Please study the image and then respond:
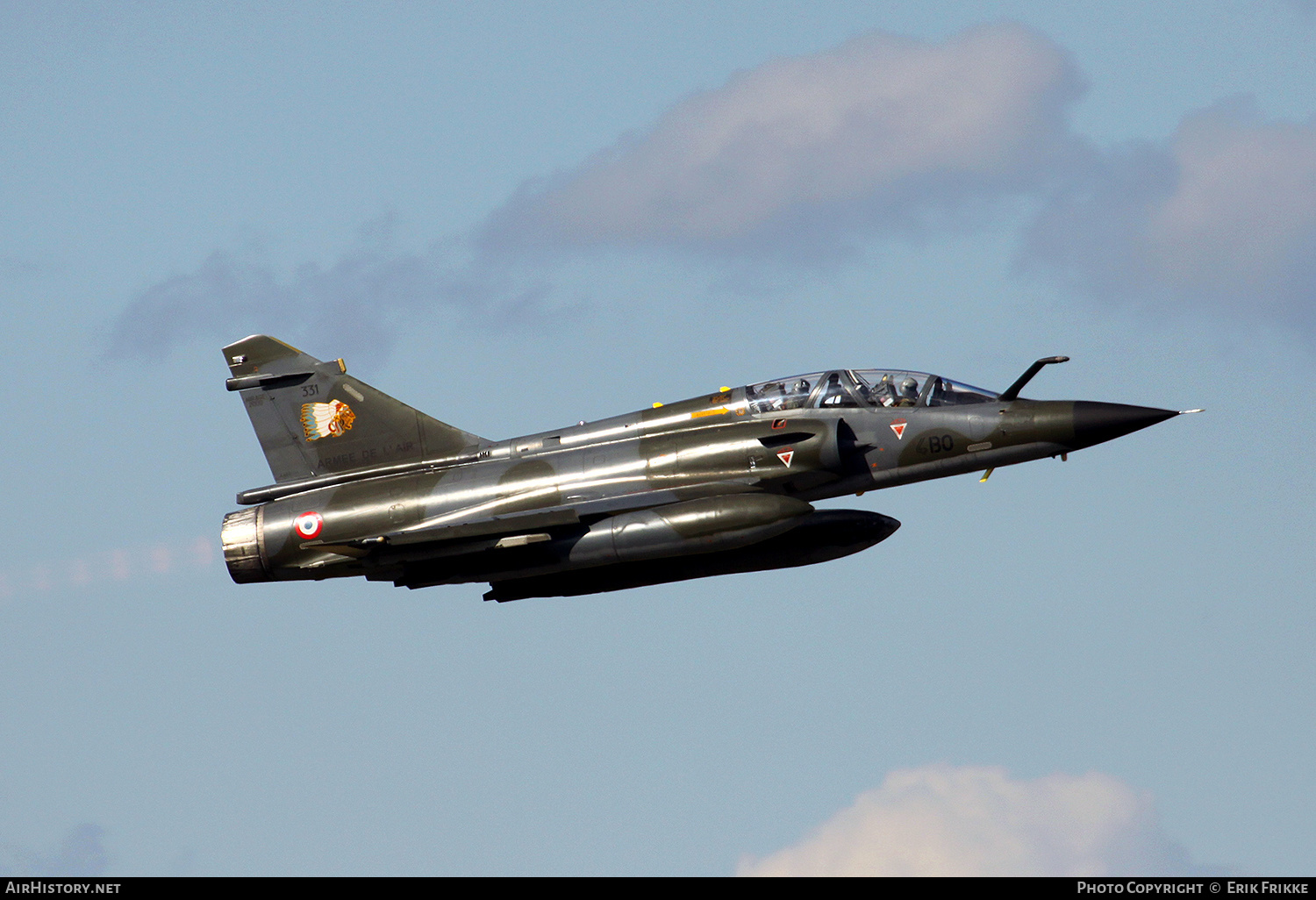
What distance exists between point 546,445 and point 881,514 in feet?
19.0

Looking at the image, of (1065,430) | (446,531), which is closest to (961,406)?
(1065,430)

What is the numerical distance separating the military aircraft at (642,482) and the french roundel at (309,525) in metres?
0.02

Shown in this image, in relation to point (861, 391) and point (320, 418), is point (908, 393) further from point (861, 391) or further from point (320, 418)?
point (320, 418)

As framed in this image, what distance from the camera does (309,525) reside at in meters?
29.8

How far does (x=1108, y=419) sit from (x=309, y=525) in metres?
13.3

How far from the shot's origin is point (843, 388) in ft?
94.1

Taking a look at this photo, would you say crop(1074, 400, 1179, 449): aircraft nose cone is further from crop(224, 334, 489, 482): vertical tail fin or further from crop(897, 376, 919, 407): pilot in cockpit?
crop(224, 334, 489, 482): vertical tail fin

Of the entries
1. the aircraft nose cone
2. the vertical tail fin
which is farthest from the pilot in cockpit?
the vertical tail fin

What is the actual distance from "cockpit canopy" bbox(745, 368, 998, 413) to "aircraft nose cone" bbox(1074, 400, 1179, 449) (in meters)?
1.52

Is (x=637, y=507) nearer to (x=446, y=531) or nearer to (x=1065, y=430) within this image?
(x=446, y=531)

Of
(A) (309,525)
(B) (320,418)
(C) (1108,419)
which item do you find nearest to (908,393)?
(C) (1108,419)

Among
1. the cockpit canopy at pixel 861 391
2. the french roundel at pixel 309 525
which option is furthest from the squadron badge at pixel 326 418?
the cockpit canopy at pixel 861 391

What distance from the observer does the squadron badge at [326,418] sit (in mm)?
31219

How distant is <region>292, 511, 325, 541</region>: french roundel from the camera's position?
29.7m
